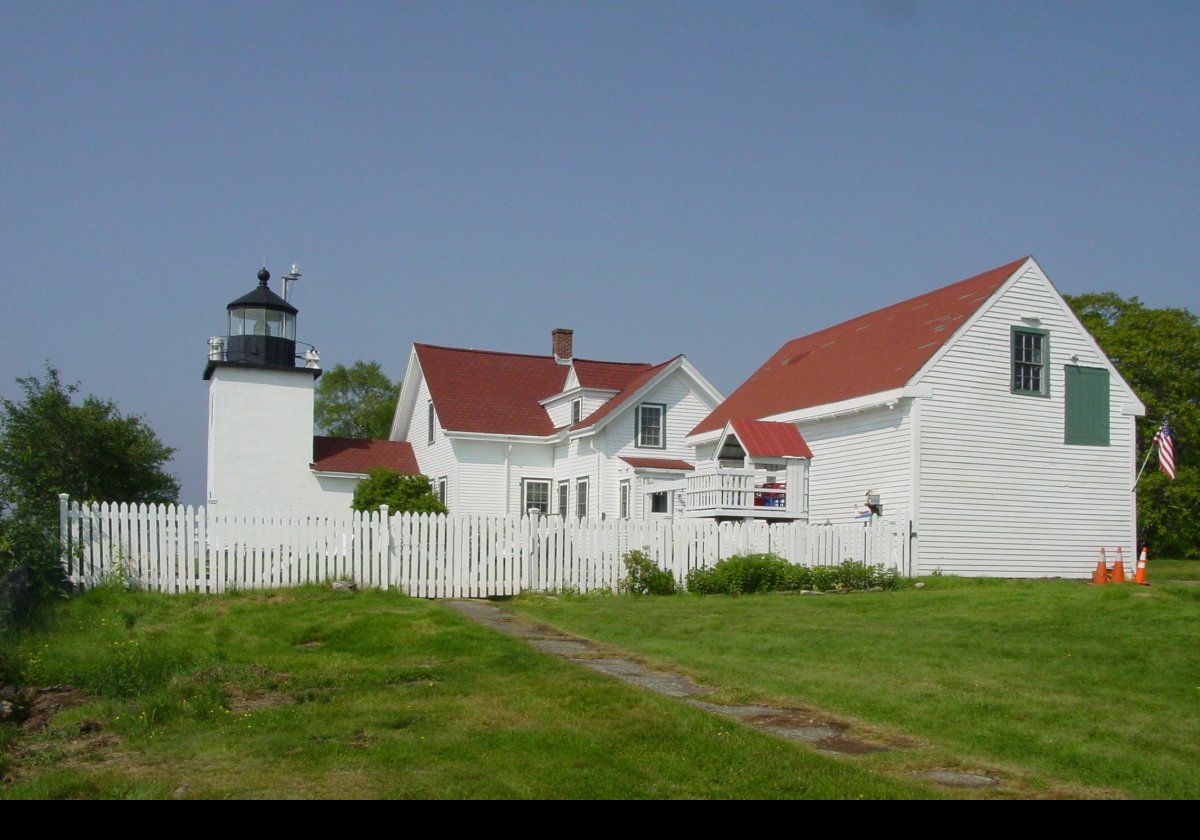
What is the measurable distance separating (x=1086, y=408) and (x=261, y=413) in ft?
71.9

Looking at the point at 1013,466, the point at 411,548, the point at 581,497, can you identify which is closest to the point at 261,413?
the point at 581,497

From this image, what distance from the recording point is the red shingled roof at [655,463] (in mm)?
30672

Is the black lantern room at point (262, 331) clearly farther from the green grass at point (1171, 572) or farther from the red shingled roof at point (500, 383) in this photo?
the green grass at point (1171, 572)

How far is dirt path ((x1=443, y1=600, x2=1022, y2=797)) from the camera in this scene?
6758 mm

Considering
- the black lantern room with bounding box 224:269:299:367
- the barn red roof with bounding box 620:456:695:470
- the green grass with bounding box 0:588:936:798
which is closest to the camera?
the green grass with bounding box 0:588:936:798

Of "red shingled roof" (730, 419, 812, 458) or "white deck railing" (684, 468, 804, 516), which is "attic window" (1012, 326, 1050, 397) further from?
"white deck railing" (684, 468, 804, 516)

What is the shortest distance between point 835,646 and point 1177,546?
28852 mm

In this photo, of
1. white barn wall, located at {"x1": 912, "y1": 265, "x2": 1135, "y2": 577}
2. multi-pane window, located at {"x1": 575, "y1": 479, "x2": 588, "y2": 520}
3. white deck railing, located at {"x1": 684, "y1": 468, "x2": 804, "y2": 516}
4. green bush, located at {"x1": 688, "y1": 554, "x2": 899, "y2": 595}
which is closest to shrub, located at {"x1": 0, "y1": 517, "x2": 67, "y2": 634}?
green bush, located at {"x1": 688, "y1": 554, "x2": 899, "y2": 595}

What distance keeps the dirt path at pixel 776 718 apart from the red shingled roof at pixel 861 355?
1178cm

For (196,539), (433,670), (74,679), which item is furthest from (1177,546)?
(74,679)

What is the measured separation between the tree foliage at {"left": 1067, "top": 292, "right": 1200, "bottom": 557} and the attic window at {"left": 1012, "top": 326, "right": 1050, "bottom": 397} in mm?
15100

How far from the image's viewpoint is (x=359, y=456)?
117 ft

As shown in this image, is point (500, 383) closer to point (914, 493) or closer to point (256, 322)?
point (256, 322)
